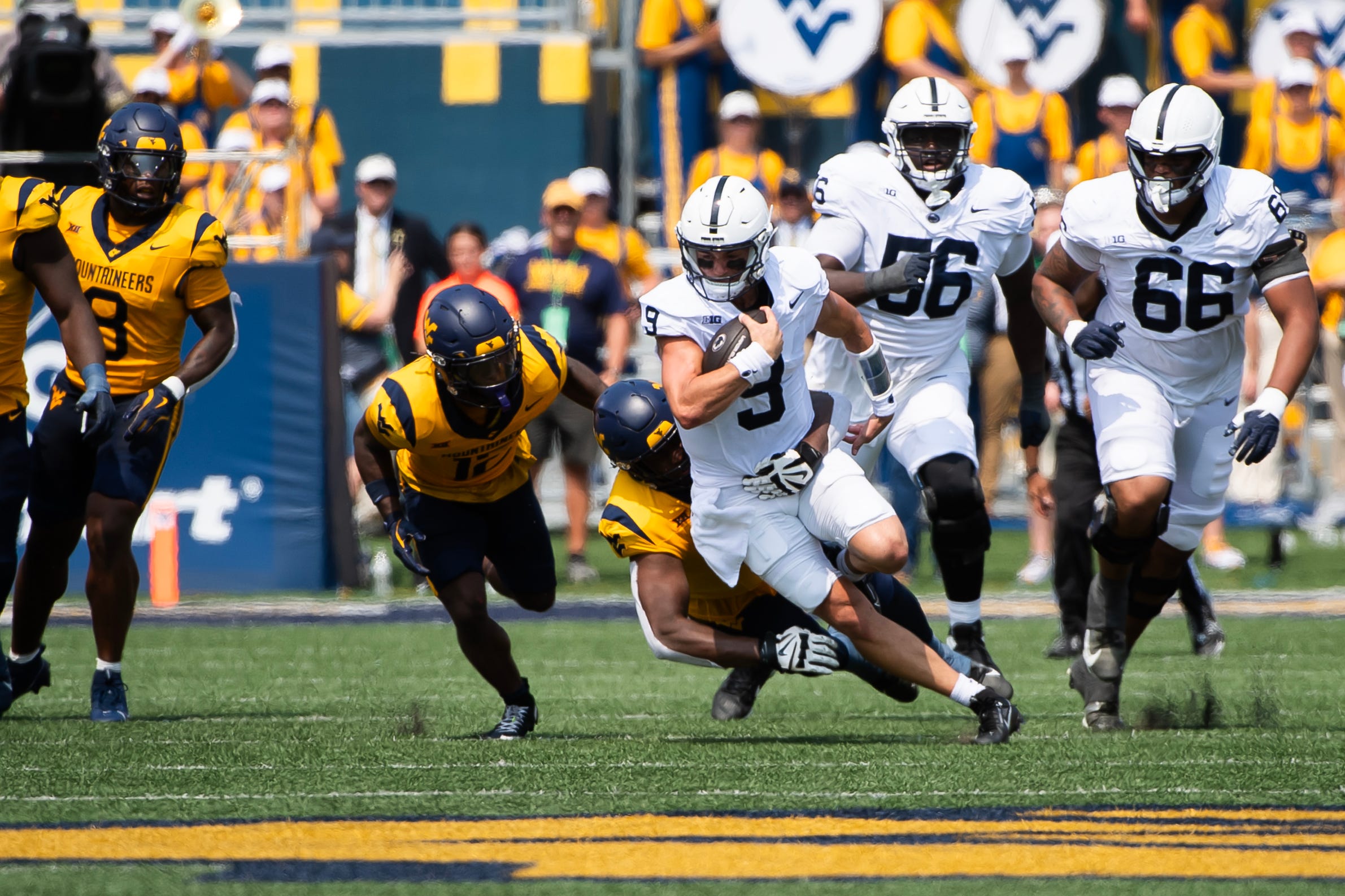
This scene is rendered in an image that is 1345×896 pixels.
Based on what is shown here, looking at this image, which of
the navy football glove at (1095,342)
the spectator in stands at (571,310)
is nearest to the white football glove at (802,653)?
the navy football glove at (1095,342)

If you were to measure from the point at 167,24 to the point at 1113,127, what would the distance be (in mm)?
5986

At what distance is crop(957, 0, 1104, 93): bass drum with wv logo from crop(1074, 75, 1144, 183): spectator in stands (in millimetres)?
1559

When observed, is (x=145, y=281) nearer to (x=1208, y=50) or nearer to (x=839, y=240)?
(x=839, y=240)

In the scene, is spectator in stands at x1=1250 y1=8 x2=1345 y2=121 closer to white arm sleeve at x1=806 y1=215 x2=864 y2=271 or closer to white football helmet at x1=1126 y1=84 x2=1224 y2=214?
white arm sleeve at x1=806 y1=215 x2=864 y2=271

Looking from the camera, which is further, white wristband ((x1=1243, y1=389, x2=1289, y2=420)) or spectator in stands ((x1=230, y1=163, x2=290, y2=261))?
spectator in stands ((x1=230, y1=163, x2=290, y2=261))

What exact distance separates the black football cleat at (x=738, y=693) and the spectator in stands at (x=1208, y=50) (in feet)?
26.7

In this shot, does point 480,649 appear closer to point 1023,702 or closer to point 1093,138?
point 1023,702

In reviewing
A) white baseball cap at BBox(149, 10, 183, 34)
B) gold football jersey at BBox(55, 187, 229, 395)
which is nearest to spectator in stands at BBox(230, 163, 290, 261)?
white baseball cap at BBox(149, 10, 183, 34)

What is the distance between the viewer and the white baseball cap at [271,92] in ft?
37.0

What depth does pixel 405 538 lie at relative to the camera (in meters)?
5.60

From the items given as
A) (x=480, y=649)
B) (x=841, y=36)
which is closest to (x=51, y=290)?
(x=480, y=649)

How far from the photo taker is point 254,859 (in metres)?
3.85

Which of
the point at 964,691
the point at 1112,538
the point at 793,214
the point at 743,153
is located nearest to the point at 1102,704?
the point at 1112,538

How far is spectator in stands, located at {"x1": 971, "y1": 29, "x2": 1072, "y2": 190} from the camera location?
12.0 metres
